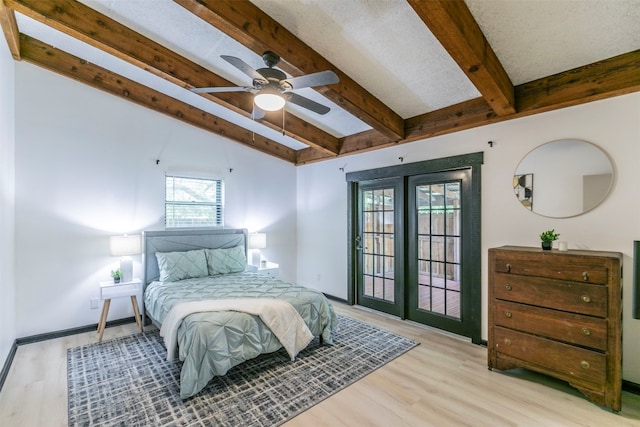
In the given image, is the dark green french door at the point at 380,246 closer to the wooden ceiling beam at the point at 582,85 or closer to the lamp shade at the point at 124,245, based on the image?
the wooden ceiling beam at the point at 582,85

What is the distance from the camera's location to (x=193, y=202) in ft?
15.9

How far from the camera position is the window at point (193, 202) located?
4645mm

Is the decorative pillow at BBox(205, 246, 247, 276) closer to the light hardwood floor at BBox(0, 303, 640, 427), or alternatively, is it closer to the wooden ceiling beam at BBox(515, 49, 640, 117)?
the light hardwood floor at BBox(0, 303, 640, 427)

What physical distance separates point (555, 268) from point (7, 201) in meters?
5.19

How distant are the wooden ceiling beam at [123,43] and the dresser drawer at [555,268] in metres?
3.47

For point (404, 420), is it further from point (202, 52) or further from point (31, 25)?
point (31, 25)

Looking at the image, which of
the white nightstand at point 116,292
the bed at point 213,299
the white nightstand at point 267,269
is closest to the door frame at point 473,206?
the bed at point 213,299

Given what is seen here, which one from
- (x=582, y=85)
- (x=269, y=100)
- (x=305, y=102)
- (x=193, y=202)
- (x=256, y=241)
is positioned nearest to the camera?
(x=269, y=100)

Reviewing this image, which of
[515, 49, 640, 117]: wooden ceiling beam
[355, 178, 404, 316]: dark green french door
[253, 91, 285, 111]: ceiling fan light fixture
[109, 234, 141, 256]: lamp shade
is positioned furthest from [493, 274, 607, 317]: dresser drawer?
[109, 234, 141, 256]: lamp shade

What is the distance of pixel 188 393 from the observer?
7.84ft

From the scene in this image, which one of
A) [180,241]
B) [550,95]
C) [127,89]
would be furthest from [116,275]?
[550,95]

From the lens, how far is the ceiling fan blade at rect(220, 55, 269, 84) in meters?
2.30

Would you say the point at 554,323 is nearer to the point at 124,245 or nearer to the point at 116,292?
the point at 116,292

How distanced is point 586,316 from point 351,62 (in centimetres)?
299
